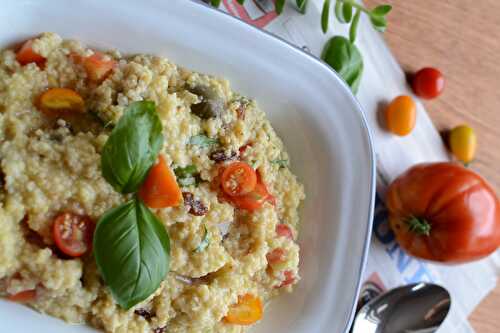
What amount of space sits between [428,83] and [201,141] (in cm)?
126

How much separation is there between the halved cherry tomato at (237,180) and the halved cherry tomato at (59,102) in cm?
49

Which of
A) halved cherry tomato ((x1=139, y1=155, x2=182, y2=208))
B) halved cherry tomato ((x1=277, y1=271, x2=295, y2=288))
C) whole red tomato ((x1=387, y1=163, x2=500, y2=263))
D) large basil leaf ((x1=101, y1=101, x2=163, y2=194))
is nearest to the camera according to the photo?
large basil leaf ((x1=101, y1=101, x2=163, y2=194))

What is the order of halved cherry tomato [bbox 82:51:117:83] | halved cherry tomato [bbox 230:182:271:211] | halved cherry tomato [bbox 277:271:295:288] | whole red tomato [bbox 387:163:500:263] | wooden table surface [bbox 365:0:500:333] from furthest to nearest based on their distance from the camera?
wooden table surface [bbox 365:0:500:333]
whole red tomato [bbox 387:163:500:263]
halved cherry tomato [bbox 277:271:295:288]
halved cherry tomato [bbox 230:182:271:211]
halved cherry tomato [bbox 82:51:117:83]

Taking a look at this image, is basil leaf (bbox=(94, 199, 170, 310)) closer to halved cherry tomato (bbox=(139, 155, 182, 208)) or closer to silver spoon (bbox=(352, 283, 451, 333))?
halved cherry tomato (bbox=(139, 155, 182, 208))

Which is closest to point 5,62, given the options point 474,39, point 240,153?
point 240,153

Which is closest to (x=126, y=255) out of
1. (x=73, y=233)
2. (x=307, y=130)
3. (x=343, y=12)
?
(x=73, y=233)

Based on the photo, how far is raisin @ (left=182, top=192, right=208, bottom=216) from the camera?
169 cm

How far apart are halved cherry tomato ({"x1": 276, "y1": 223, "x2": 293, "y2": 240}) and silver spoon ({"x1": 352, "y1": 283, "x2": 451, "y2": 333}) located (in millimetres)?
631

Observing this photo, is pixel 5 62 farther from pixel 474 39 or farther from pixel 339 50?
pixel 474 39

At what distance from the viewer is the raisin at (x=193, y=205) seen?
1.69m

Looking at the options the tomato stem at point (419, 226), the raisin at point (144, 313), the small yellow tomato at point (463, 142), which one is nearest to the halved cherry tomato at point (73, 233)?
the raisin at point (144, 313)

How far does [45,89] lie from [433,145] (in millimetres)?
1771

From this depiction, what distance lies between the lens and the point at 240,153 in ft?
6.07

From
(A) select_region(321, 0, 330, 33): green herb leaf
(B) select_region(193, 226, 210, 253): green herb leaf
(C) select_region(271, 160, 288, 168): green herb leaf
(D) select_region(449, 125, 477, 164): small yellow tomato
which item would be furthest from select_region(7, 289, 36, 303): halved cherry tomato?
(D) select_region(449, 125, 477, 164): small yellow tomato
